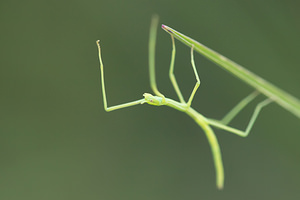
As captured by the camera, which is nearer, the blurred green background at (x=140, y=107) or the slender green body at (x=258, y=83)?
the slender green body at (x=258, y=83)

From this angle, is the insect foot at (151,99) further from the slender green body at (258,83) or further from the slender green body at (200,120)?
Result: the slender green body at (258,83)

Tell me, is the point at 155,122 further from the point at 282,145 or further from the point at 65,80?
the point at 282,145

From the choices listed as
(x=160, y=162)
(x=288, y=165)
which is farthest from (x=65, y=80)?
(x=288, y=165)

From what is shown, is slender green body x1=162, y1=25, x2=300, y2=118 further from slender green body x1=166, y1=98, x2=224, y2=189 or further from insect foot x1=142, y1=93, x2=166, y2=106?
slender green body x1=166, y1=98, x2=224, y2=189

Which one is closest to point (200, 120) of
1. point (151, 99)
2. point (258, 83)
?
point (151, 99)

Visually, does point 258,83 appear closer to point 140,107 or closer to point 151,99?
point 151,99

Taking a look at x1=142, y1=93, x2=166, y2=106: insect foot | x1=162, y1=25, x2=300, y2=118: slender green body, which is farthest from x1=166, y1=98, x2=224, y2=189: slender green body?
x1=162, y1=25, x2=300, y2=118: slender green body

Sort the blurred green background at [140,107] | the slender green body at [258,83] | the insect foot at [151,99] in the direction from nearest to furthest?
the slender green body at [258,83], the insect foot at [151,99], the blurred green background at [140,107]

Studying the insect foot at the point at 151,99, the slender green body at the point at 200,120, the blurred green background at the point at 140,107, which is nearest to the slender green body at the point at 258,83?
the insect foot at the point at 151,99
